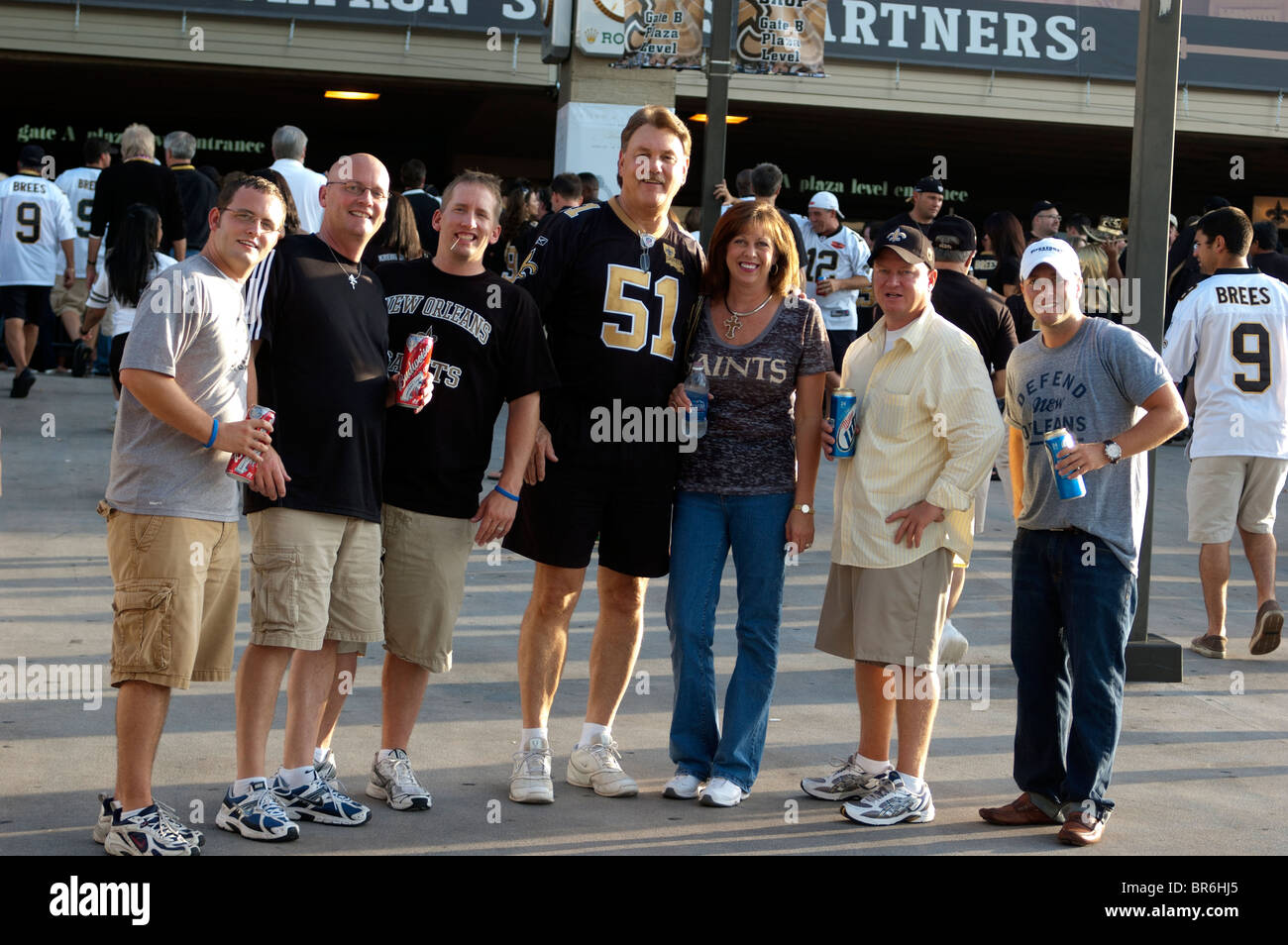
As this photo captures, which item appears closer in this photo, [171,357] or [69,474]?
[171,357]

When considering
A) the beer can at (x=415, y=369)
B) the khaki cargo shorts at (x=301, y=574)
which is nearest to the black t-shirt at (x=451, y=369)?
the beer can at (x=415, y=369)

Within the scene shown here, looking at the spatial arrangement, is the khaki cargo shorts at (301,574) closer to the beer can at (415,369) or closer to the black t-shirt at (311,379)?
the black t-shirt at (311,379)

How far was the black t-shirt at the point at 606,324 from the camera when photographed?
520 centimetres

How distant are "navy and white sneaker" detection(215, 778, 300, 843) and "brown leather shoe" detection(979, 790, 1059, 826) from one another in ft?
7.79

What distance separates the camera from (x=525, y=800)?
499 cm

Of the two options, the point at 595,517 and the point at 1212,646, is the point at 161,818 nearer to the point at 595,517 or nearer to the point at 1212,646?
the point at 595,517

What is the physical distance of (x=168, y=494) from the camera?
4.29m

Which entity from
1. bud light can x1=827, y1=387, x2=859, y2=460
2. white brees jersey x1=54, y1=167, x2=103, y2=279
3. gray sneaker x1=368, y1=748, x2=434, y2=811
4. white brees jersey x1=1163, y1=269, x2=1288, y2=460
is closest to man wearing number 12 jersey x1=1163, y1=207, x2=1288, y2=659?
white brees jersey x1=1163, y1=269, x2=1288, y2=460

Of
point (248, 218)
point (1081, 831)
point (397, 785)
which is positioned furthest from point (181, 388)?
point (1081, 831)

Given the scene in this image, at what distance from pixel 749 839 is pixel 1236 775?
222cm

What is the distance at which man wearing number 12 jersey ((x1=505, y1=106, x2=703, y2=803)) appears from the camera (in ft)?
17.0

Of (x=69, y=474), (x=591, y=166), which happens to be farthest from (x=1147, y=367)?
(x=591, y=166)
